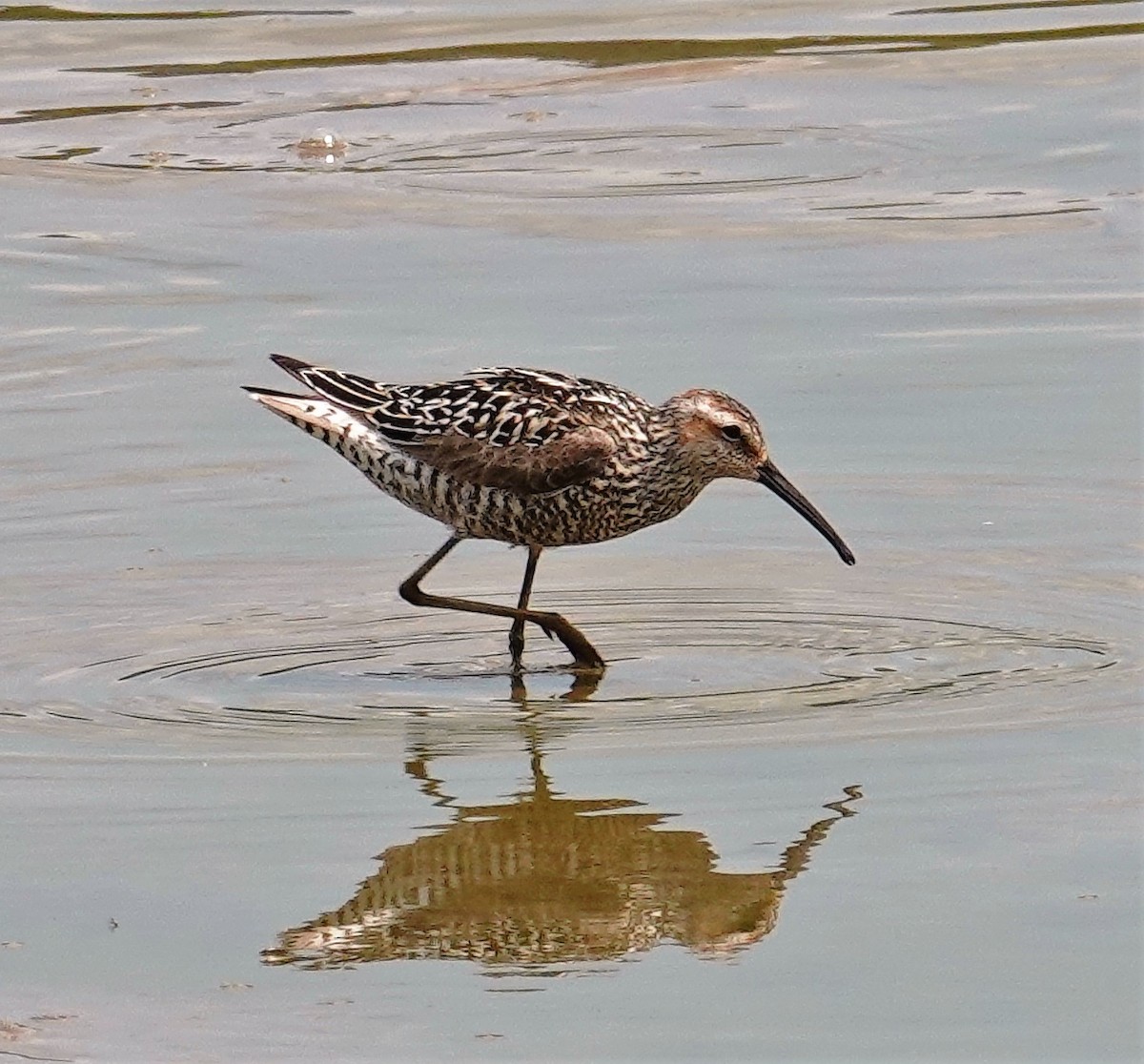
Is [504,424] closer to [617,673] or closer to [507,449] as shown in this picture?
[507,449]

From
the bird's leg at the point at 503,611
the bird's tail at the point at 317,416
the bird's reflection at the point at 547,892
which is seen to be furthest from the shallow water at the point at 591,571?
the bird's tail at the point at 317,416

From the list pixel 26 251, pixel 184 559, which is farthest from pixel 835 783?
pixel 26 251

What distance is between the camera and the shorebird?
9312mm

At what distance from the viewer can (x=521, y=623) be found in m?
9.25

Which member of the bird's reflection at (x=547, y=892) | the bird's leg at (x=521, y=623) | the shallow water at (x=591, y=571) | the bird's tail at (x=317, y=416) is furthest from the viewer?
the bird's tail at (x=317, y=416)

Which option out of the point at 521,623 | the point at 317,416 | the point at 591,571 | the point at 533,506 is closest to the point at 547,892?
the point at 521,623

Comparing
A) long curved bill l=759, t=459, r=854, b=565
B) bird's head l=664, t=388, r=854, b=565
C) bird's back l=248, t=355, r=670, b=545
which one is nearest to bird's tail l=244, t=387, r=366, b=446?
bird's back l=248, t=355, r=670, b=545

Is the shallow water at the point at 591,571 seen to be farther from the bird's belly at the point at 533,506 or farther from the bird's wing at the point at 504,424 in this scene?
the bird's wing at the point at 504,424

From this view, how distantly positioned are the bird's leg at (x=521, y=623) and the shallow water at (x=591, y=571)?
0.16 metres

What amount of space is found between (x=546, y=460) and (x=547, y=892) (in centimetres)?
275

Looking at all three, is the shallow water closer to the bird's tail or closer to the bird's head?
the bird's head

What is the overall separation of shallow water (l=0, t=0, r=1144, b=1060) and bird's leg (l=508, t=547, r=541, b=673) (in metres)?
0.16

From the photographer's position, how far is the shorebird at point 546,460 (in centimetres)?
931

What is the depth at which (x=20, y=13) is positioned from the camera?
63.8ft
